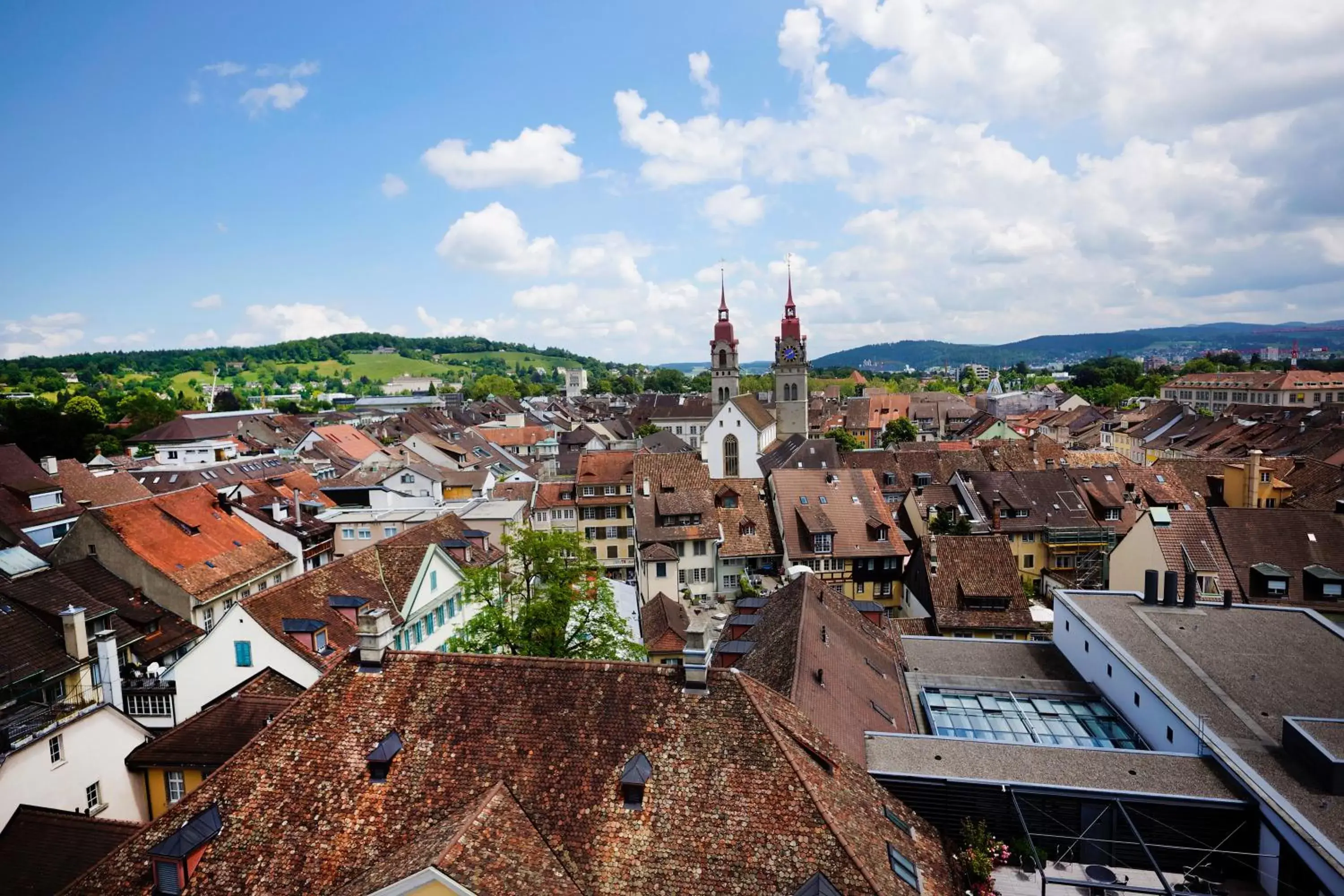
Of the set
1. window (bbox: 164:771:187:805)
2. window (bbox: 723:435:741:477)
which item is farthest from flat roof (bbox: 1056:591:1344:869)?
window (bbox: 723:435:741:477)

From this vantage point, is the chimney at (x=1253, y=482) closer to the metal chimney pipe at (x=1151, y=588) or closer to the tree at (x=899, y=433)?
the metal chimney pipe at (x=1151, y=588)

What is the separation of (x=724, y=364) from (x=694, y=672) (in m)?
96.8

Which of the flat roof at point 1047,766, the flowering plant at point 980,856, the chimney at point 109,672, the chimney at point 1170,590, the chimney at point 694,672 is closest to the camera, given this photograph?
the chimney at point 694,672

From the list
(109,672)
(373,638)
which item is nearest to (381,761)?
(373,638)

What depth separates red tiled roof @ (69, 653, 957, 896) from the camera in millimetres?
13695

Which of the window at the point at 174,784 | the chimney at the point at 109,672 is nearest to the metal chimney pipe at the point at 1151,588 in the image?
the window at the point at 174,784

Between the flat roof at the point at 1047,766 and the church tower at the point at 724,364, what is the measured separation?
295 feet

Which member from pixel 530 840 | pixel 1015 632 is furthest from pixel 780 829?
pixel 1015 632

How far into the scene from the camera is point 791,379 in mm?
105188

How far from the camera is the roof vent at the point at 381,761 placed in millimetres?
15320

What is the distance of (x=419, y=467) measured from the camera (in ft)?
187

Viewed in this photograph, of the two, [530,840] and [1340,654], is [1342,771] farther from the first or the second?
[530,840]

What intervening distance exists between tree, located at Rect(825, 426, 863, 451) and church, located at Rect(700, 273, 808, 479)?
5748 millimetres

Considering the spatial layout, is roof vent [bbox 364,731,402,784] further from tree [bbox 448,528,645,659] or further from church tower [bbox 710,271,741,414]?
church tower [bbox 710,271,741,414]
